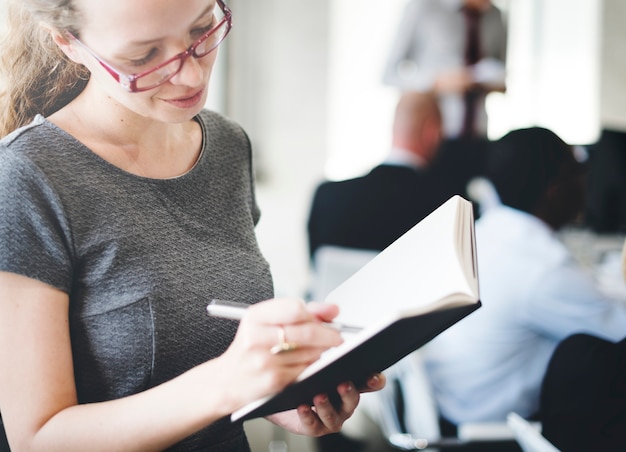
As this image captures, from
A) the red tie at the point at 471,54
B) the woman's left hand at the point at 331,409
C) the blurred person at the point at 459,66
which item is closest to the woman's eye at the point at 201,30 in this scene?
the woman's left hand at the point at 331,409

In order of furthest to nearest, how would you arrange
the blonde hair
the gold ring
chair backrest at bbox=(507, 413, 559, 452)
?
chair backrest at bbox=(507, 413, 559, 452), the blonde hair, the gold ring

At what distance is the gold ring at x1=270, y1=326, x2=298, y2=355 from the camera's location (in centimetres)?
55

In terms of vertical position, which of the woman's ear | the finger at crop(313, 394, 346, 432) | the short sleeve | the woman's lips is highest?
the woman's ear

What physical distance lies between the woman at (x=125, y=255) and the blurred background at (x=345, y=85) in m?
0.80

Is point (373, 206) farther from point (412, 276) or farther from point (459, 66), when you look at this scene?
point (459, 66)

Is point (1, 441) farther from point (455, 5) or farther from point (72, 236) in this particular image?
point (455, 5)

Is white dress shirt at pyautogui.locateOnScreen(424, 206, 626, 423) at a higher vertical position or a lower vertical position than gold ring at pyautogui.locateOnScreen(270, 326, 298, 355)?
lower

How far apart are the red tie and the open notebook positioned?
2.69 metres

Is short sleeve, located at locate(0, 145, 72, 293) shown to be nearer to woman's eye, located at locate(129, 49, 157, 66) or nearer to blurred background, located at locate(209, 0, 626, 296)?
woman's eye, located at locate(129, 49, 157, 66)

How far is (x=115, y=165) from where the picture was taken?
2.51 ft

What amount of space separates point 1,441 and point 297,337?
1.47 ft

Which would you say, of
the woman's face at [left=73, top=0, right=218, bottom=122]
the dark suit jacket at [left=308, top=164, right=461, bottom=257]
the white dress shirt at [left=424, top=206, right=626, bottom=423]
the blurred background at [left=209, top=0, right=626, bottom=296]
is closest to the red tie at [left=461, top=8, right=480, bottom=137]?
the blurred background at [left=209, top=0, right=626, bottom=296]

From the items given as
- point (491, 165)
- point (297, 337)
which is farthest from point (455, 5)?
point (297, 337)

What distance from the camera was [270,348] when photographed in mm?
552
